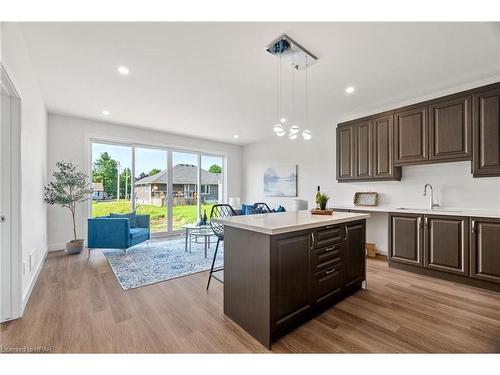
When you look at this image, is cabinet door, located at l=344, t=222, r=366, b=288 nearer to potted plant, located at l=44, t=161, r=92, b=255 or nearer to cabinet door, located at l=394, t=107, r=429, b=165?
cabinet door, located at l=394, t=107, r=429, b=165

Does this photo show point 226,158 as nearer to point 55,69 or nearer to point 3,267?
point 55,69

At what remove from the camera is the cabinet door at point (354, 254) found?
2.41m

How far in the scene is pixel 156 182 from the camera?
579cm

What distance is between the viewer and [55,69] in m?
2.80

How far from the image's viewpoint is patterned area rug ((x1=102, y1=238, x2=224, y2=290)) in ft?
9.96

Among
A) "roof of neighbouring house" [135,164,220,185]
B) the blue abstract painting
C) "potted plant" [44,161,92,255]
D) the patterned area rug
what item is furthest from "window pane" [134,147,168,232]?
the blue abstract painting

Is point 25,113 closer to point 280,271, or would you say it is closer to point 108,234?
point 108,234

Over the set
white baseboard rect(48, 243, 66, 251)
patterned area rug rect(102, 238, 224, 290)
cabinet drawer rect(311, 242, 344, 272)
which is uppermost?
cabinet drawer rect(311, 242, 344, 272)

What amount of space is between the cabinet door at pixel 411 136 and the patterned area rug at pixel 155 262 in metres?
3.29

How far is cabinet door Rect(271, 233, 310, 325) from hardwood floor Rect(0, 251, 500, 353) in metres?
0.20

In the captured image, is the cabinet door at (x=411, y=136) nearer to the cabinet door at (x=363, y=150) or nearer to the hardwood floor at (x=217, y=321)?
the cabinet door at (x=363, y=150)

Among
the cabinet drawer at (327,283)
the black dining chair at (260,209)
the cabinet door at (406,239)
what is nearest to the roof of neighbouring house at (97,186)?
the black dining chair at (260,209)
